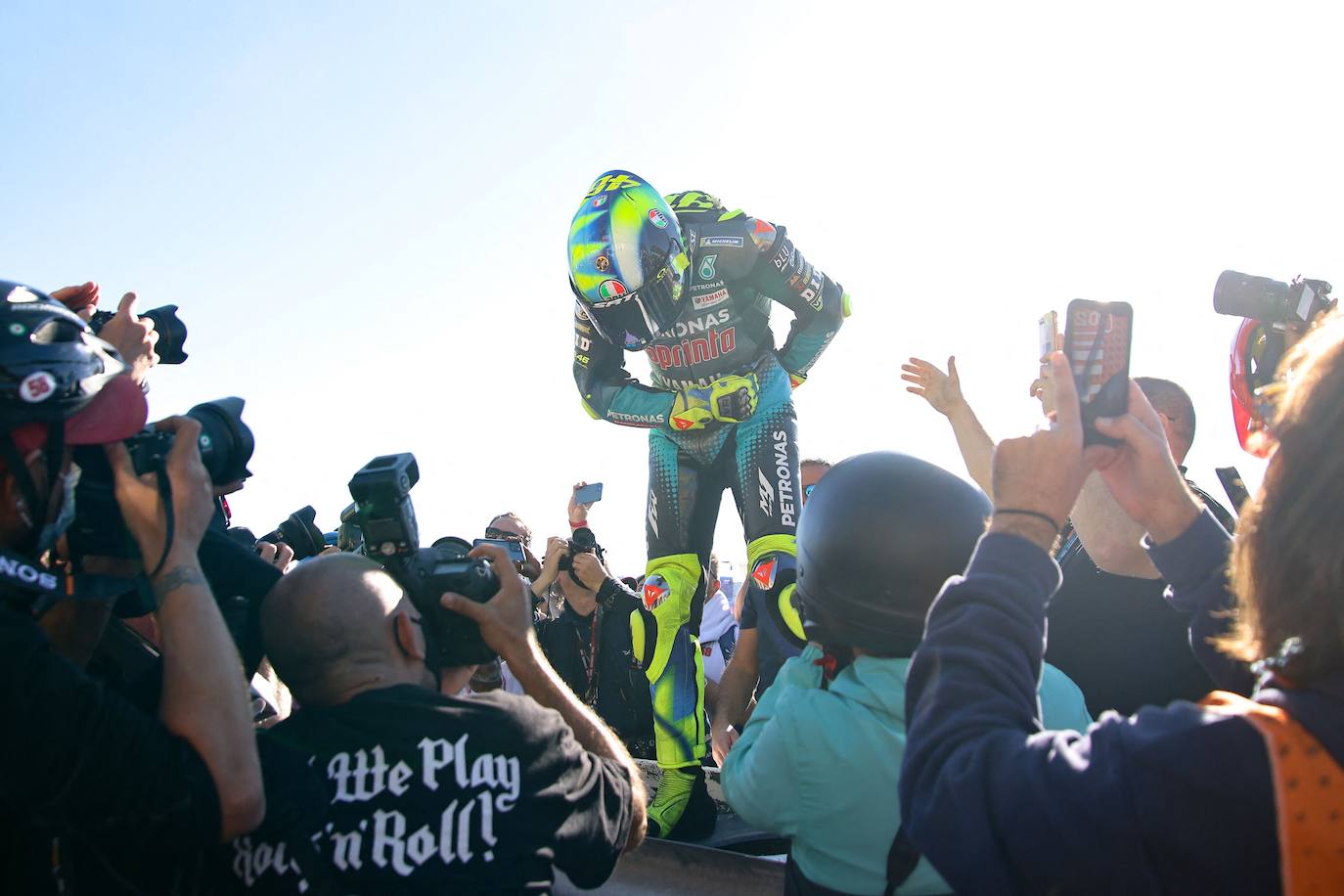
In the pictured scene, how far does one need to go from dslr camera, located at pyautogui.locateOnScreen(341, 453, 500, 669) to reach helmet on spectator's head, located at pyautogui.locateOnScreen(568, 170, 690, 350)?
93.4 inches

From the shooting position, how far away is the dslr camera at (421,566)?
2.15m

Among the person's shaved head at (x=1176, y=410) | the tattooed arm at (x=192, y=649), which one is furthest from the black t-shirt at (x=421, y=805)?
the person's shaved head at (x=1176, y=410)

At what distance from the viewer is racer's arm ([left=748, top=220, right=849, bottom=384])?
192 inches

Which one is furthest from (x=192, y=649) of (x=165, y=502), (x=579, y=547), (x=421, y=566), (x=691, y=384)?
(x=691, y=384)

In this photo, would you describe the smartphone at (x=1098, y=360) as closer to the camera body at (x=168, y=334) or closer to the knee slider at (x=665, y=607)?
the camera body at (x=168, y=334)

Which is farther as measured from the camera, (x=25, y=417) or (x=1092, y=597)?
(x=1092, y=597)

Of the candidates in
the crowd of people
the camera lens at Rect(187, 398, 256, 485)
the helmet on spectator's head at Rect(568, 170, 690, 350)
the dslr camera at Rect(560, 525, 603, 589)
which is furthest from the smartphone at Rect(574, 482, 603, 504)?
the camera lens at Rect(187, 398, 256, 485)

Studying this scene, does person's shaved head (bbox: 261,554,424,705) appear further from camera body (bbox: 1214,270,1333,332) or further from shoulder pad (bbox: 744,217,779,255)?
shoulder pad (bbox: 744,217,779,255)

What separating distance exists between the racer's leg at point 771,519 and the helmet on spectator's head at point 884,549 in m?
2.00

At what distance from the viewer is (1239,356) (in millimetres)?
3037

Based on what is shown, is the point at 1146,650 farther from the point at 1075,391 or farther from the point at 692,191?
the point at 692,191

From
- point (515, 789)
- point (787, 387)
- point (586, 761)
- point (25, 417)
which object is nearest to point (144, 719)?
point (25, 417)

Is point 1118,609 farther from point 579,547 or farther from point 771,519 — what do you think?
point 579,547

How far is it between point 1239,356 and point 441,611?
2.53 metres
